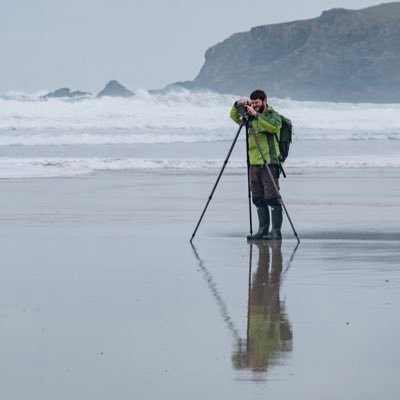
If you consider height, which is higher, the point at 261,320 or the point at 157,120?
the point at 261,320

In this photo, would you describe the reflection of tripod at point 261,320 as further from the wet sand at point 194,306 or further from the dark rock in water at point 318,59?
the dark rock in water at point 318,59

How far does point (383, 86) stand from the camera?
14838 cm

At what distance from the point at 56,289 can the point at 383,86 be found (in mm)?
141972

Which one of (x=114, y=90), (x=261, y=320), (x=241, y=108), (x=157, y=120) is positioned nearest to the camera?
(x=261, y=320)

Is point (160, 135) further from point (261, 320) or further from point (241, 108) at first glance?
point (261, 320)

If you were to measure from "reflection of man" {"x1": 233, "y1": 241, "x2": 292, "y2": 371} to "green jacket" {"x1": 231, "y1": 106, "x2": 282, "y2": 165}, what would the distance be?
201 cm

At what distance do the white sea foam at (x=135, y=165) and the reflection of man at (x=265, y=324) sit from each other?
1342 cm

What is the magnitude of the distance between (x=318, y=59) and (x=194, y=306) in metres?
A: 154

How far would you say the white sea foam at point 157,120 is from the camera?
42.8 metres

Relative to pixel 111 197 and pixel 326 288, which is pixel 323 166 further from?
pixel 326 288

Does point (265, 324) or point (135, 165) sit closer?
point (265, 324)

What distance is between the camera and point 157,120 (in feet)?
167

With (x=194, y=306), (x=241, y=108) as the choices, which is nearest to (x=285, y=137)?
(x=241, y=108)

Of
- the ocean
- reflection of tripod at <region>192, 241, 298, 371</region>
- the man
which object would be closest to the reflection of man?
reflection of tripod at <region>192, 241, 298, 371</region>
